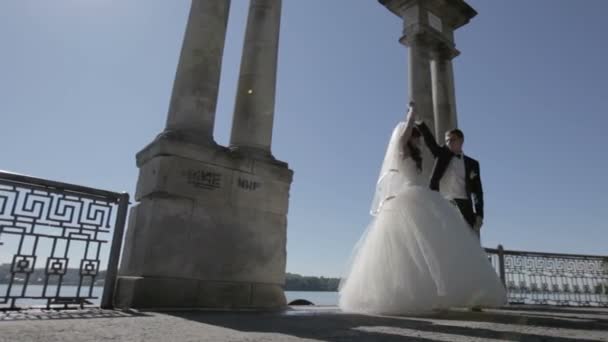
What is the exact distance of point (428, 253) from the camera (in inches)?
206

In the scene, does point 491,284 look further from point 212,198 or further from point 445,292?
point 212,198

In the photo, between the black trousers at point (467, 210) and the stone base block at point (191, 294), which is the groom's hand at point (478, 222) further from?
the stone base block at point (191, 294)

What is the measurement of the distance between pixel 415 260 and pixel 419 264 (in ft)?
0.27

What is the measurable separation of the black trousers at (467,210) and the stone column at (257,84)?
11.8 feet

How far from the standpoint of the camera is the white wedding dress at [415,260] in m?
5.03

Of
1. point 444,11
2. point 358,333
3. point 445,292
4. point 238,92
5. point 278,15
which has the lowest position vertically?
point 358,333

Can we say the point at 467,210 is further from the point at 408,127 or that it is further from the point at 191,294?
the point at 191,294

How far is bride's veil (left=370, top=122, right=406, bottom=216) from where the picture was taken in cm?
621

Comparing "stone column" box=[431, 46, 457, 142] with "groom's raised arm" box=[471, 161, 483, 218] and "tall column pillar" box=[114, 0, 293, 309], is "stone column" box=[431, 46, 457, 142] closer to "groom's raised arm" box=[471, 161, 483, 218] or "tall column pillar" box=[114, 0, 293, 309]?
"groom's raised arm" box=[471, 161, 483, 218]

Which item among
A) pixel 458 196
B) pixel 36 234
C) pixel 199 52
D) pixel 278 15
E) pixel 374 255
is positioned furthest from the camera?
pixel 278 15

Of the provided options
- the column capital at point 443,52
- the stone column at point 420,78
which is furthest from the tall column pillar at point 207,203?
the column capital at point 443,52

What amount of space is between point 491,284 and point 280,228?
3555 mm

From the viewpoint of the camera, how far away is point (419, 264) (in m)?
5.23

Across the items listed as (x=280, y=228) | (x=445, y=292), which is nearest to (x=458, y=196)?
(x=445, y=292)
